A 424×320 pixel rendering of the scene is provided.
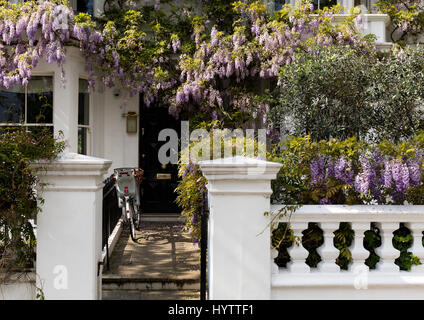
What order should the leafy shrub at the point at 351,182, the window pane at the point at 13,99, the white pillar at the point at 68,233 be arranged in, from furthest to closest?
the window pane at the point at 13,99
the leafy shrub at the point at 351,182
the white pillar at the point at 68,233

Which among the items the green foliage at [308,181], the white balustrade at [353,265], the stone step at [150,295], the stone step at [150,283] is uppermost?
the green foliage at [308,181]

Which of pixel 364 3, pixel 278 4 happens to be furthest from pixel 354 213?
pixel 364 3

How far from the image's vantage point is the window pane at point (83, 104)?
916cm

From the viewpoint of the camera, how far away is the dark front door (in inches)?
396

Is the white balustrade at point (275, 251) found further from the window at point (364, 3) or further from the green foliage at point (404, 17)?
the window at point (364, 3)

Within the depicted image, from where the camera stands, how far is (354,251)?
3109mm

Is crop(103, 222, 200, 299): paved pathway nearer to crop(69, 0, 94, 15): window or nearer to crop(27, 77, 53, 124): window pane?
crop(27, 77, 53, 124): window pane

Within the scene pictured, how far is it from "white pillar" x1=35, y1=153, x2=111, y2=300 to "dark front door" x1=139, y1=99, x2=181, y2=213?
6981 millimetres

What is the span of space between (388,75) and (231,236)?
15.5 ft

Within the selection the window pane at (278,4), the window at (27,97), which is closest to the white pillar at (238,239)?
the window at (27,97)

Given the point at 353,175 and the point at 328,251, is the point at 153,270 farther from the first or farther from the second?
the point at 353,175

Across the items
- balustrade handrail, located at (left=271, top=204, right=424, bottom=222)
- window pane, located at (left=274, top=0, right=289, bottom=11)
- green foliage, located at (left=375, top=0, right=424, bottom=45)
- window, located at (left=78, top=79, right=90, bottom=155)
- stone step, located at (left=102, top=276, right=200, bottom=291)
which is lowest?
stone step, located at (left=102, top=276, right=200, bottom=291)

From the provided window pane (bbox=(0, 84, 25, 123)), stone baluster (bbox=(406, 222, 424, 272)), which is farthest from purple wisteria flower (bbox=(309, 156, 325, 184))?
window pane (bbox=(0, 84, 25, 123))

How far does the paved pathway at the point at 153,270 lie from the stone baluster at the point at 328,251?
1968 mm
